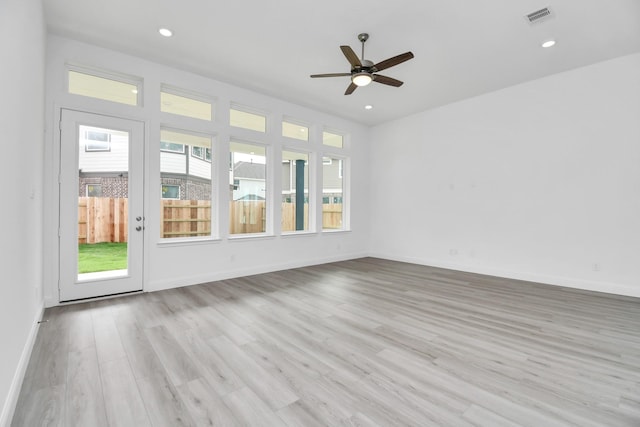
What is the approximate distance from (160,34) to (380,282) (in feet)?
15.5

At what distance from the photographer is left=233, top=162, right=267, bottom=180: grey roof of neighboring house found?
5.27 metres

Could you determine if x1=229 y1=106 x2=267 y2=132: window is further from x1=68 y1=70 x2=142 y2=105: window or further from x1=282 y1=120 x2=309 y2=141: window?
x1=68 y1=70 x2=142 y2=105: window

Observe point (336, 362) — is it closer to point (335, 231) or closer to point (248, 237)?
point (248, 237)

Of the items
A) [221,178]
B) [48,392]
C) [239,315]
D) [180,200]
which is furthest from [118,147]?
[48,392]

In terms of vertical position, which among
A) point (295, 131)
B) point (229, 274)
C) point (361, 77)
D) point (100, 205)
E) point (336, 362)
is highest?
point (295, 131)

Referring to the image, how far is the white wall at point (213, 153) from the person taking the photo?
3.53 m

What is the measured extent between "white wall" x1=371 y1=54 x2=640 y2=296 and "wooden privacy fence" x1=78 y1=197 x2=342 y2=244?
2928 millimetres

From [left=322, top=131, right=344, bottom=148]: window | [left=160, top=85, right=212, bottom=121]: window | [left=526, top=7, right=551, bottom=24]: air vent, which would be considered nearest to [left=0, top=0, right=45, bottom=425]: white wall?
[left=160, top=85, right=212, bottom=121]: window

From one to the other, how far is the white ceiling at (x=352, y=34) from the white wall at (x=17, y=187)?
3.04 feet

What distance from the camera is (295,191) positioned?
630 cm

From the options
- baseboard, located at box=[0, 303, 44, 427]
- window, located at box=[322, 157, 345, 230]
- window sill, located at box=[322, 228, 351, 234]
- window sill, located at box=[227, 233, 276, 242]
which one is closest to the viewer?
baseboard, located at box=[0, 303, 44, 427]

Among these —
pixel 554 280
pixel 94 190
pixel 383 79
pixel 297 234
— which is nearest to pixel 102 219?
pixel 94 190

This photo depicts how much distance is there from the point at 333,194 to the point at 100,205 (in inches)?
180

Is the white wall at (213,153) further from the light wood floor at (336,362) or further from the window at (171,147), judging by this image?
the light wood floor at (336,362)
